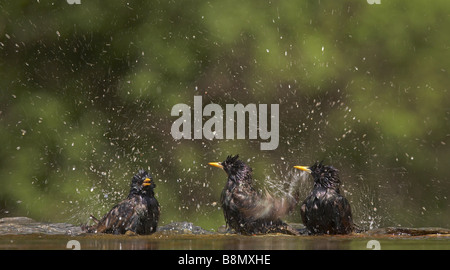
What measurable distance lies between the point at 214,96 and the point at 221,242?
506 cm

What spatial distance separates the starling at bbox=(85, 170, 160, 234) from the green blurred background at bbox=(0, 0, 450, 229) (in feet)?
8.63

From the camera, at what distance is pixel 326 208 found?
8281 mm

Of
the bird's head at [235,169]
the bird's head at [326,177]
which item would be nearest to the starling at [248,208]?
the bird's head at [235,169]

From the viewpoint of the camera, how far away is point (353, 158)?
11.6 meters

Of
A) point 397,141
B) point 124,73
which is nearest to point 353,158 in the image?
point 397,141

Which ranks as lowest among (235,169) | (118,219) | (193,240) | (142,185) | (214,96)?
(193,240)

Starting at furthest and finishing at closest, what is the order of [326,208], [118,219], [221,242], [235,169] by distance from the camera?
[235,169]
[118,219]
[326,208]
[221,242]

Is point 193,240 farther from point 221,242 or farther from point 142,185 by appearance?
point 142,185

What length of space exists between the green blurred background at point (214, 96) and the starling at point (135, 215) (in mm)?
2629

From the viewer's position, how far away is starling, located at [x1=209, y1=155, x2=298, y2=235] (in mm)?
8383

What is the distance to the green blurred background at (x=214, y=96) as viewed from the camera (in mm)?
11344

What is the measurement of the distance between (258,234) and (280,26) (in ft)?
14.6

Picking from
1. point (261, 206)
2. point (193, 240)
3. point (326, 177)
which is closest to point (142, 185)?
point (261, 206)
